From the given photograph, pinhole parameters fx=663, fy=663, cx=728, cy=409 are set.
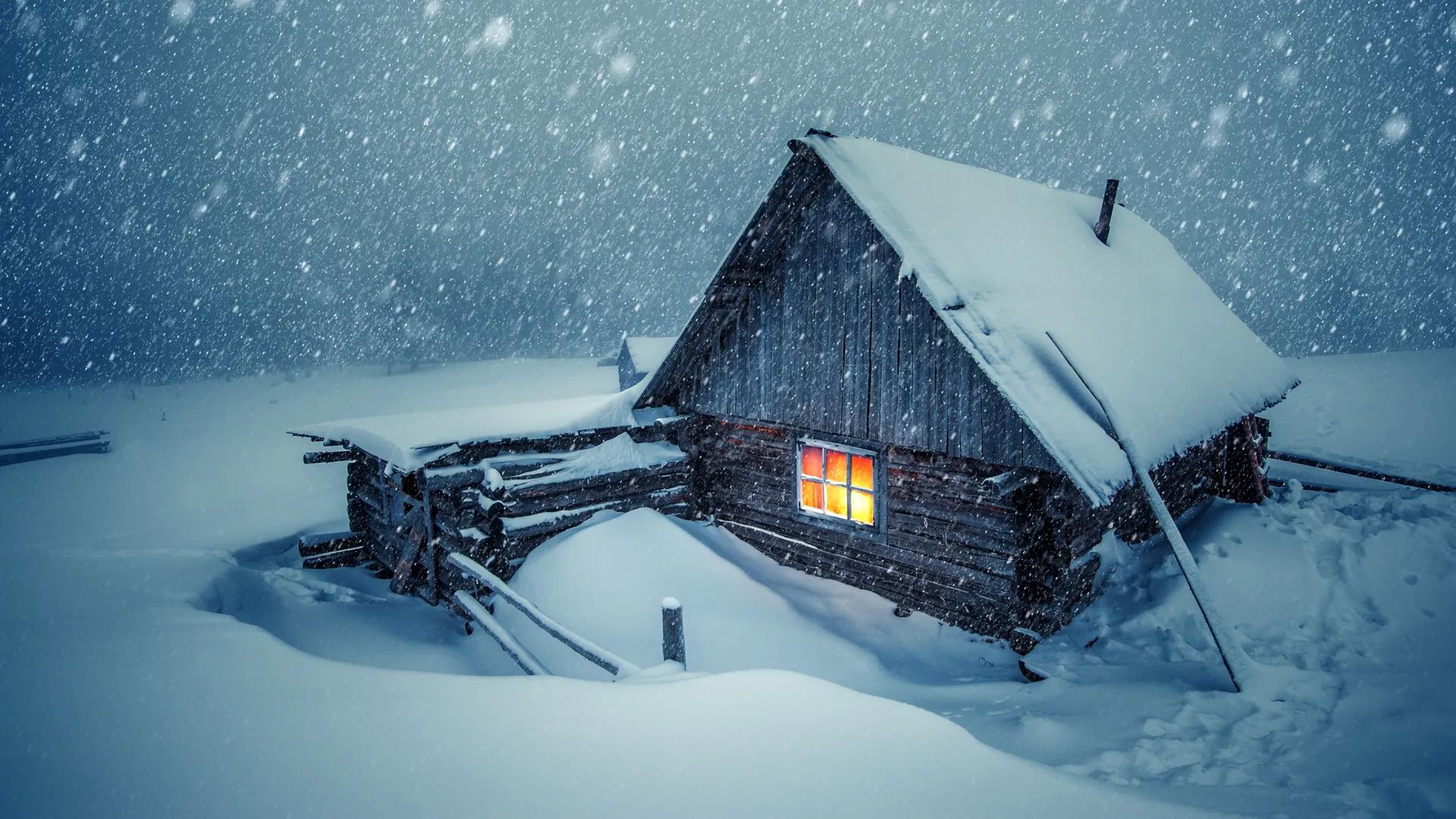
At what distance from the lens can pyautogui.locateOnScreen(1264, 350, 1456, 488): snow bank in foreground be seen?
46.8 ft

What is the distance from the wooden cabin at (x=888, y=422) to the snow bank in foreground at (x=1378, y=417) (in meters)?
5.51

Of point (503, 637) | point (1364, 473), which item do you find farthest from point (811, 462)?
point (1364, 473)

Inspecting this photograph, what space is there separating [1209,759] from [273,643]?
7.73 meters

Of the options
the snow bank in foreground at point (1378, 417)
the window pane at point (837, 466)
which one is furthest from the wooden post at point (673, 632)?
the snow bank in foreground at point (1378, 417)

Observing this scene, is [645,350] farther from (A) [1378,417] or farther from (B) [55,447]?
(A) [1378,417]

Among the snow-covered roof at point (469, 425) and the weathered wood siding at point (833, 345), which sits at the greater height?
the weathered wood siding at point (833, 345)

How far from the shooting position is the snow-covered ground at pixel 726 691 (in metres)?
3.66

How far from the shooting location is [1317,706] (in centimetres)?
560

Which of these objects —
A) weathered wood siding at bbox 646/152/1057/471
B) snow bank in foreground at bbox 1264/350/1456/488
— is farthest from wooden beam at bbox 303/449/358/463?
snow bank in foreground at bbox 1264/350/1456/488

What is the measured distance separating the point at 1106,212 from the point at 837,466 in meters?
7.13

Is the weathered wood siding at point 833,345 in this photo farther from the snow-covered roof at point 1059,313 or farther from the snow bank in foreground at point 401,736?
the snow bank in foreground at point 401,736

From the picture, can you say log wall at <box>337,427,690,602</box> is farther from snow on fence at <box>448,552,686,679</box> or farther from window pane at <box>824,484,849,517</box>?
window pane at <box>824,484,849,517</box>

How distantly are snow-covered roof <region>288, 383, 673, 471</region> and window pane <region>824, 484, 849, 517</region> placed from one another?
9.49ft

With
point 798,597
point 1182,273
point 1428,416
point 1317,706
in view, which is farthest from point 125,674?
point 1428,416
